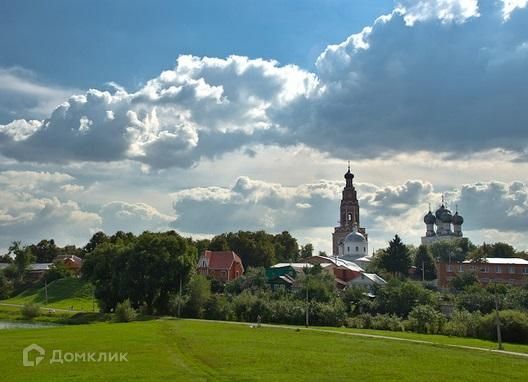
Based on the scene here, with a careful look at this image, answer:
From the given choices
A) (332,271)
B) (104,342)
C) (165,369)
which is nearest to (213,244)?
(332,271)

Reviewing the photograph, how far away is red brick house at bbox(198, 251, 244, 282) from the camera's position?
10131cm

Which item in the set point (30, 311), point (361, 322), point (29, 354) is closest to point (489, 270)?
point (361, 322)

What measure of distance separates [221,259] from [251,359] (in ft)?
240

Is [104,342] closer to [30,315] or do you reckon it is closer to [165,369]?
[165,369]

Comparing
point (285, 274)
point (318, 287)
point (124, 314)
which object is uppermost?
point (285, 274)

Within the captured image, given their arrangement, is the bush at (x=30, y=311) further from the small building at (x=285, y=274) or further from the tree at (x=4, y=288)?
the tree at (x=4, y=288)

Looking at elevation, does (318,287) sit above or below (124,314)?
above

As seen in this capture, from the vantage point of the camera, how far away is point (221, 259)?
103 m

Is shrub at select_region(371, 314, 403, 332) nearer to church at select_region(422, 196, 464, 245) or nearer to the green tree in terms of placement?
the green tree

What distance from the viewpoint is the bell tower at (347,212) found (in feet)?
457

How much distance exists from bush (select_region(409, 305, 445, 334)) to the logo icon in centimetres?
3171

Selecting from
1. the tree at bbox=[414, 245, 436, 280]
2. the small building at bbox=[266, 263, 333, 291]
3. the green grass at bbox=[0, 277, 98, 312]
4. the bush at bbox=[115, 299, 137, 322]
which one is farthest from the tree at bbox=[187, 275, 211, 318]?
the tree at bbox=[414, 245, 436, 280]

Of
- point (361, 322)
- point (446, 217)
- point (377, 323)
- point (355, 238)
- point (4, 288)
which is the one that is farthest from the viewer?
point (446, 217)

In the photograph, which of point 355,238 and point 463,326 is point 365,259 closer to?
point 355,238
